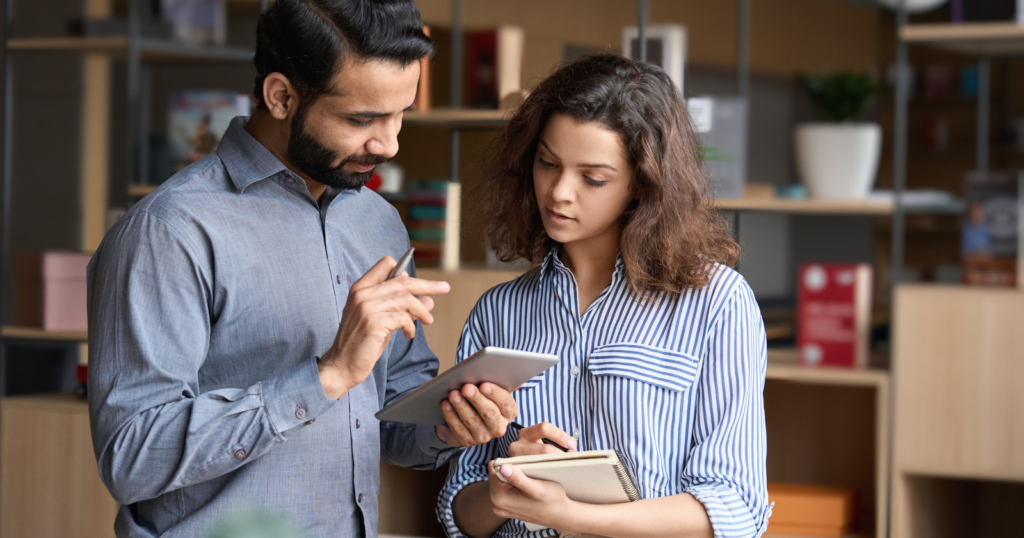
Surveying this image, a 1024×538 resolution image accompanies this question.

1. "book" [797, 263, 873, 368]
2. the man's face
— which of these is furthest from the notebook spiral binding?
"book" [797, 263, 873, 368]

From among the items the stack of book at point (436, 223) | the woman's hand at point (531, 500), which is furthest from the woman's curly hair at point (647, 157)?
the stack of book at point (436, 223)

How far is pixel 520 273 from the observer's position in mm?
2340

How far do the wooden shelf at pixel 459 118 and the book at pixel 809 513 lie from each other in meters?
1.25

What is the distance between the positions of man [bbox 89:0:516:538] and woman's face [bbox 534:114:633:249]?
0.69ft

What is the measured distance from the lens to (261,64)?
4.23 ft

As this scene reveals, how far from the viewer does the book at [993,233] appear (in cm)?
257

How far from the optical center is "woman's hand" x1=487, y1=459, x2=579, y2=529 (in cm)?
112

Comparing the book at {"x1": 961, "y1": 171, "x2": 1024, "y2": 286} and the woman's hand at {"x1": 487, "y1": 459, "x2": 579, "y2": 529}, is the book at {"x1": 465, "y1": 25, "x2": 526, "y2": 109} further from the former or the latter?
the woman's hand at {"x1": 487, "y1": 459, "x2": 579, "y2": 529}

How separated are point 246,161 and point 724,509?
77 centimetres

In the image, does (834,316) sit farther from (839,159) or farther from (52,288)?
(52,288)

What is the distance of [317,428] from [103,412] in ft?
0.89

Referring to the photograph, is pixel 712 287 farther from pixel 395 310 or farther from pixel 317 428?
pixel 317 428

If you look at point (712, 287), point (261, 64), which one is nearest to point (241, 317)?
point (261, 64)

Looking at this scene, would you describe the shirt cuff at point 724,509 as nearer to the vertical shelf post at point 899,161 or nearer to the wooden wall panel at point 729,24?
the vertical shelf post at point 899,161
